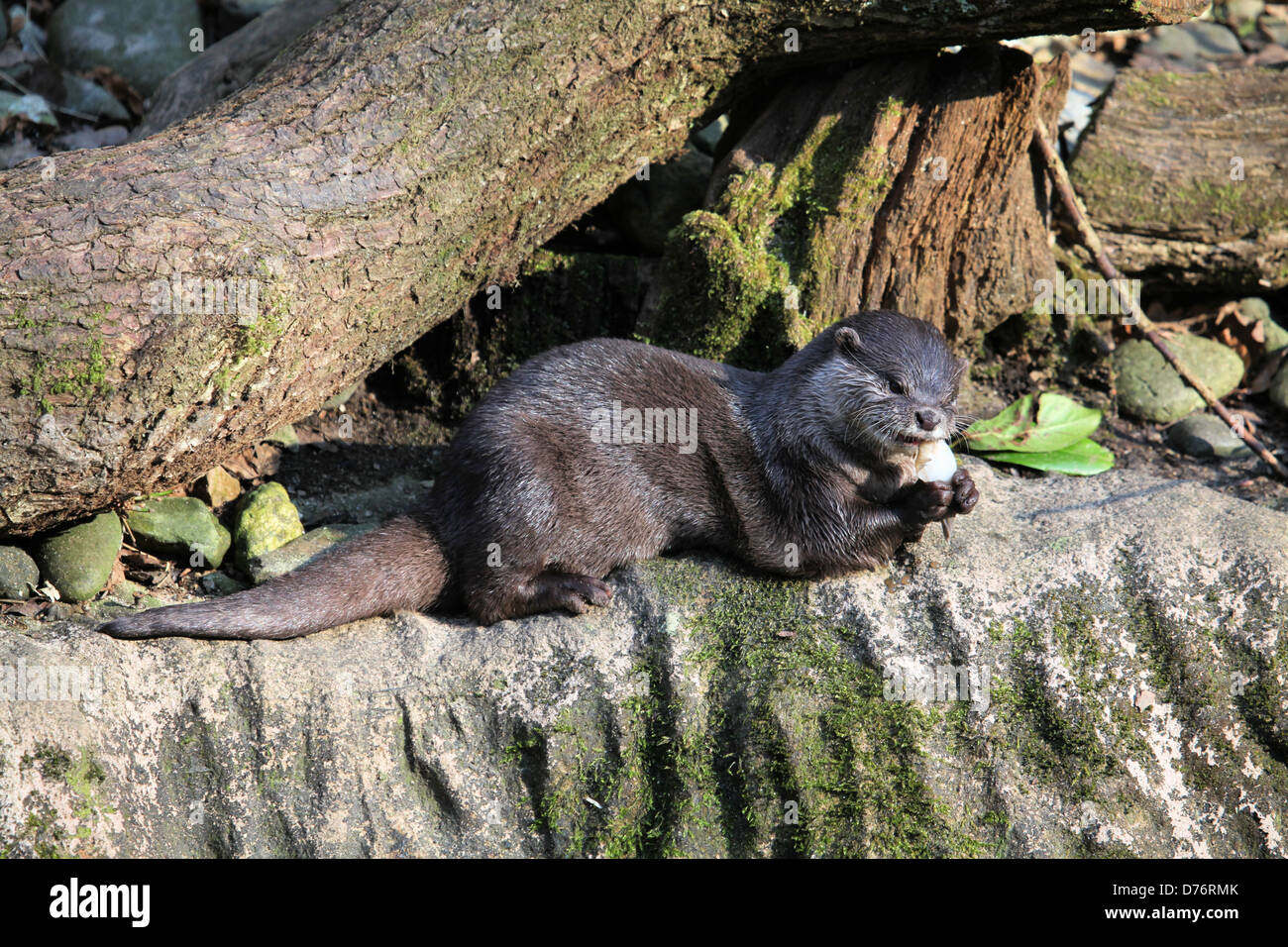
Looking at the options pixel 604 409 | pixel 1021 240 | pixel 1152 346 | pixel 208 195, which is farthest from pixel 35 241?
pixel 1152 346

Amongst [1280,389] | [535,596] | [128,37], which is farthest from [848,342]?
[128,37]

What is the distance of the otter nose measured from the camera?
2.90 metres

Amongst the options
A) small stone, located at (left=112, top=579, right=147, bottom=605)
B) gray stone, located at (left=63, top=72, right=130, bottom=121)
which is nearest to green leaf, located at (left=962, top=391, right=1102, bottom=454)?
small stone, located at (left=112, top=579, right=147, bottom=605)

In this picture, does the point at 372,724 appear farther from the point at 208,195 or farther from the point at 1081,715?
the point at 1081,715

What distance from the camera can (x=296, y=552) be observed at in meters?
3.37

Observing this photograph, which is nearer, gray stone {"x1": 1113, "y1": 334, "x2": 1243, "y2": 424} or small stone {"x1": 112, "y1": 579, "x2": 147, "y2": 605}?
small stone {"x1": 112, "y1": 579, "x2": 147, "y2": 605}

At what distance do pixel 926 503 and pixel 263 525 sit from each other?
1995 millimetres

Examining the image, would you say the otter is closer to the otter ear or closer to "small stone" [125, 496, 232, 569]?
the otter ear

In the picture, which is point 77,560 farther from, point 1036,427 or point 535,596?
point 1036,427

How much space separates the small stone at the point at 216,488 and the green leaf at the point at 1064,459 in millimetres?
2515

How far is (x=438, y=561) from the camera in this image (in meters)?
3.07

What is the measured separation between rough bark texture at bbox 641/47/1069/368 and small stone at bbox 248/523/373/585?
4.05ft

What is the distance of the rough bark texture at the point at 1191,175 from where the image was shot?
4402 millimetres

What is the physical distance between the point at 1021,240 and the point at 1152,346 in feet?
2.94
